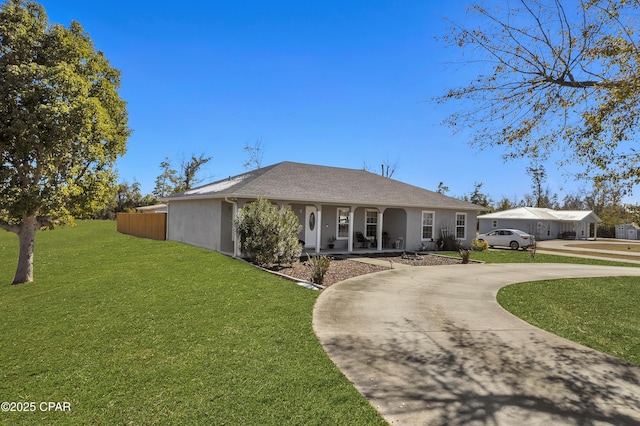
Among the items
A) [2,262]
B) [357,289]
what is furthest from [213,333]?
[2,262]

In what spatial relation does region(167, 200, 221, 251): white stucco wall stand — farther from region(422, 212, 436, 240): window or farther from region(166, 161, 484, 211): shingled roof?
region(422, 212, 436, 240): window

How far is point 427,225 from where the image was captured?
2164cm

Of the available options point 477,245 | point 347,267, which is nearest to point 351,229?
point 347,267

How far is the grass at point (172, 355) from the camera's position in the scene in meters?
3.80

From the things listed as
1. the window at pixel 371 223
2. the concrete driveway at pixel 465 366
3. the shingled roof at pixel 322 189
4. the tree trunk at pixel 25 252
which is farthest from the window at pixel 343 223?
the tree trunk at pixel 25 252

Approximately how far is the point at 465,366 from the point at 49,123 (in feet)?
37.3

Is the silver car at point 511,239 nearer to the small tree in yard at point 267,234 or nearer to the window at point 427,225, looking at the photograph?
the window at point 427,225

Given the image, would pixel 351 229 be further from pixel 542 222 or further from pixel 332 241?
pixel 542 222

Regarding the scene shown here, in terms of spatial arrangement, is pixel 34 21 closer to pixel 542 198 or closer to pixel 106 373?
pixel 106 373

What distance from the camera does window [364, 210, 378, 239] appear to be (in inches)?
820

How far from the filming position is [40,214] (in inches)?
466
